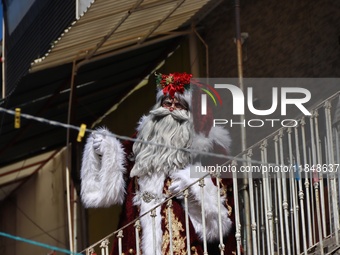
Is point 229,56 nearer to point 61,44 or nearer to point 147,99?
point 147,99

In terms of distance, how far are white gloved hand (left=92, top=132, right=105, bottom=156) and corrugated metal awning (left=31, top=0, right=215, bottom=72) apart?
75 cm

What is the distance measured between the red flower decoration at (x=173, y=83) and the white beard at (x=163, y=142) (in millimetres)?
148

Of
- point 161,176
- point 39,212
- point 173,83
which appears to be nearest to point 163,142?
point 161,176

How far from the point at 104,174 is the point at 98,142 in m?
0.25

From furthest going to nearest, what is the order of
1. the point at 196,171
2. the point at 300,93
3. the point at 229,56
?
the point at 229,56 < the point at 300,93 < the point at 196,171

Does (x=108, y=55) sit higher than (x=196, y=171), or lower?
higher

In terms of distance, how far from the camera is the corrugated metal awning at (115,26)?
11.0 m

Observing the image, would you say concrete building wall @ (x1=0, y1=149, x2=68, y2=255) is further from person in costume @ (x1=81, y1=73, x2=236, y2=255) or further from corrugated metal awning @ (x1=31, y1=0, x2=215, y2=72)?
person in costume @ (x1=81, y1=73, x2=236, y2=255)

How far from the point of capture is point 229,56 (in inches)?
497

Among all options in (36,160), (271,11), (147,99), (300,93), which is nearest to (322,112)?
(300,93)

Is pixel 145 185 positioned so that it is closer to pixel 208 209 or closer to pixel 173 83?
pixel 208 209

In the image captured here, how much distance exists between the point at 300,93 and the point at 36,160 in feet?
12.5

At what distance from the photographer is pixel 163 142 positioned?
11.1 metres

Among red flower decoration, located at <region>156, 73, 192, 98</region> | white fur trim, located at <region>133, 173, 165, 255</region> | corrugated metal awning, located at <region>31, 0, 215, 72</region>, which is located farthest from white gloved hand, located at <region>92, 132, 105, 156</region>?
corrugated metal awning, located at <region>31, 0, 215, 72</region>
